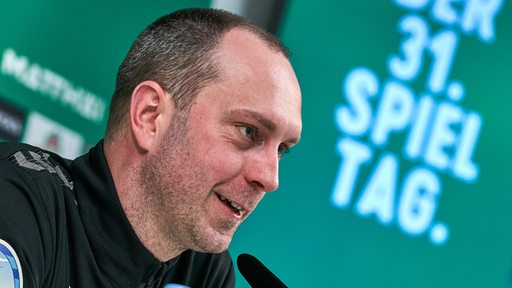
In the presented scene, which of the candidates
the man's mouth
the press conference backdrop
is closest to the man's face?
the man's mouth

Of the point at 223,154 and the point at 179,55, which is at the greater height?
the point at 179,55

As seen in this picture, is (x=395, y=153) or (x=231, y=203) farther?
(x=395, y=153)

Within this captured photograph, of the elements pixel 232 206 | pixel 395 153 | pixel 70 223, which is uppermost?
pixel 395 153

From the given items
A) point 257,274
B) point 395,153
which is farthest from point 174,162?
point 395,153

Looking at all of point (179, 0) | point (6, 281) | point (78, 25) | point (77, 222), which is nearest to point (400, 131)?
point (179, 0)

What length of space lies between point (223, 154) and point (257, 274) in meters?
0.16

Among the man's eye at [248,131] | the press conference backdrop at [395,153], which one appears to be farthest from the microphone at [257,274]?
the press conference backdrop at [395,153]

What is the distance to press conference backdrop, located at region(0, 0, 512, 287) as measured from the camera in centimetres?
288

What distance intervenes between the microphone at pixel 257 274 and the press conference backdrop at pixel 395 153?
4.86ft

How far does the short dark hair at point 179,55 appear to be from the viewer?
4.15ft

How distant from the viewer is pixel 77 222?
3.92 feet

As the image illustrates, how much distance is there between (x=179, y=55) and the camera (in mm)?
1290

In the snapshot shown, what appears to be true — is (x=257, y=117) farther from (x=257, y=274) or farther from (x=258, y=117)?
(x=257, y=274)

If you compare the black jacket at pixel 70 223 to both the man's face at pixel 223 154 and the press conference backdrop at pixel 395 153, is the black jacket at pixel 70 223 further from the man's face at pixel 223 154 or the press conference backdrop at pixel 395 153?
the press conference backdrop at pixel 395 153
